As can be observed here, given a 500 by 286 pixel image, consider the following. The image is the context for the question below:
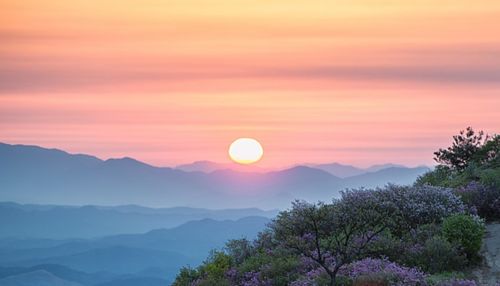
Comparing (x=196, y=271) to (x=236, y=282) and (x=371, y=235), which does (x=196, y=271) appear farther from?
(x=371, y=235)

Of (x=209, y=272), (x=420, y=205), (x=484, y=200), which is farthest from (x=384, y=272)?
(x=209, y=272)

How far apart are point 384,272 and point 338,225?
13.9 ft

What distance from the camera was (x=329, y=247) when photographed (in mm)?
30984

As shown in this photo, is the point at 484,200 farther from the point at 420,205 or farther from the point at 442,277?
the point at 442,277

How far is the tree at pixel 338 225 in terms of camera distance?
29.7 meters

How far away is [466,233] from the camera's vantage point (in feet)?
95.4

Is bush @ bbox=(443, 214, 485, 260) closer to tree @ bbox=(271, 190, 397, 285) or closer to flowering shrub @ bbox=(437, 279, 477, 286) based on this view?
tree @ bbox=(271, 190, 397, 285)

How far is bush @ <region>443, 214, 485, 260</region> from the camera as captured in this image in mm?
28906

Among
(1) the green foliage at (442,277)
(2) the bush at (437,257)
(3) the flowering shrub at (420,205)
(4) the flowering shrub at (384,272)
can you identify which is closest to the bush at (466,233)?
(2) the bush at (437,257)

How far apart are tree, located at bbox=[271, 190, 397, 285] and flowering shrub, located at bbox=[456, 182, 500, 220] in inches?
171

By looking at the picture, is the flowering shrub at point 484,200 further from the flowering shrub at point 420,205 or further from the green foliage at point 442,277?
the green foliage at point 442,277

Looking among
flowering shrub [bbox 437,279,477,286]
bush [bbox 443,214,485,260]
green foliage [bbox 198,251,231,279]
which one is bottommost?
flowering shrub [bbox 437,279,477,286]

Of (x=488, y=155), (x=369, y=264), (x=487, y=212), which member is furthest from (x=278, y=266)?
(x=488, y=155)

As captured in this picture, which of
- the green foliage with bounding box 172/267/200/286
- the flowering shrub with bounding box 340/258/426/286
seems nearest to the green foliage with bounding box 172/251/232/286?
the green foliage with bounding box 172/267/200/286
